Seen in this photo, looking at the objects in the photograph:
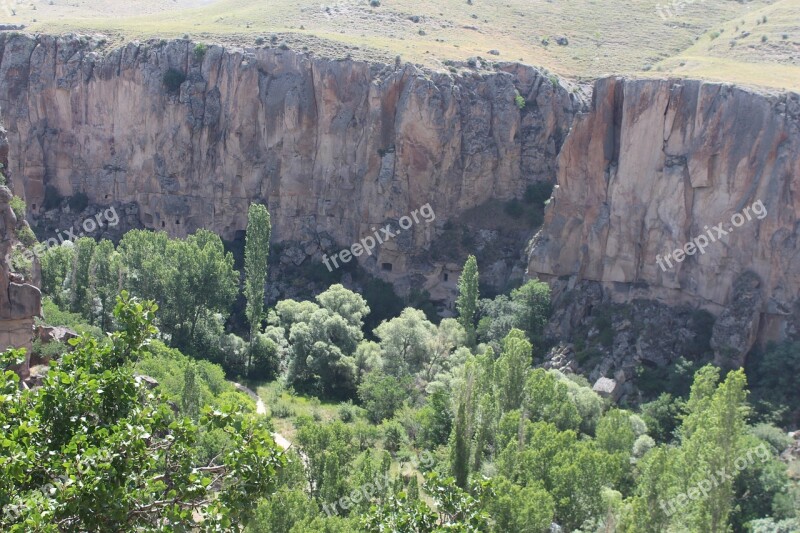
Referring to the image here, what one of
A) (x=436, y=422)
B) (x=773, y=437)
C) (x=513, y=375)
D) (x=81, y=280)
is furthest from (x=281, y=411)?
(x=773, y=437)

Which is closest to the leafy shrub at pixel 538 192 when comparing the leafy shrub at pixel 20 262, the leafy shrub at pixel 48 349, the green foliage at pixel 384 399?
the green foliage at pixel 384 399

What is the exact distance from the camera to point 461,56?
62.4 metres

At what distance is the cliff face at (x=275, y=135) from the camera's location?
189 feet

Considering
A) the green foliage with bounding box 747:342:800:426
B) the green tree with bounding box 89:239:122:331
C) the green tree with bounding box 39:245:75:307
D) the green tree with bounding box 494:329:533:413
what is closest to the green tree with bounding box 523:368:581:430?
the green tree with bounding box 494:329:533:413

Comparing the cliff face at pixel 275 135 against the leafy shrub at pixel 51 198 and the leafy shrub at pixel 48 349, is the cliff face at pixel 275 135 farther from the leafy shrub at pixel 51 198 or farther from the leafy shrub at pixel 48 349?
the leafy shrub at pixel 48 349

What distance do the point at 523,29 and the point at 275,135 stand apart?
84.4 ft

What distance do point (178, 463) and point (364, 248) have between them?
4733 cm

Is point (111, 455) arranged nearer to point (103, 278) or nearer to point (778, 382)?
point (778, 382)

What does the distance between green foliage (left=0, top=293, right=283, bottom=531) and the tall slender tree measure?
35.2 m

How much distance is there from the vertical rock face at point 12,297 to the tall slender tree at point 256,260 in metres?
18.3

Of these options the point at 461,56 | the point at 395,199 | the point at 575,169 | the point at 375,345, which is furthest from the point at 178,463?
the point at 461,56

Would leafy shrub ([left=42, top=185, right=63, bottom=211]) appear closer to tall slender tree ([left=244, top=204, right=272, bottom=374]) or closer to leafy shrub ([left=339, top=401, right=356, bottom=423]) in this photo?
tall slender tree ([left=244, top=204, right=272, bottom=374])

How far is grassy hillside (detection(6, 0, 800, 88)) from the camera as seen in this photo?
61.3m

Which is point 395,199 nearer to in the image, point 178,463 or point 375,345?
point 375,345
